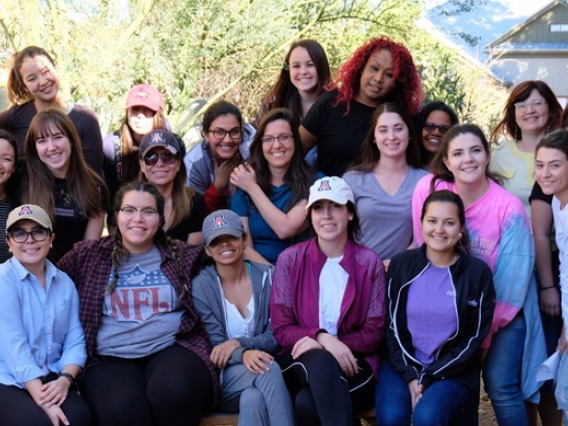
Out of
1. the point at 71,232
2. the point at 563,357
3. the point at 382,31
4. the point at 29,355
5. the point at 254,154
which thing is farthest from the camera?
the point at 382,31

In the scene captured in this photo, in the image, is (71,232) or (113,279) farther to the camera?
(71,232)

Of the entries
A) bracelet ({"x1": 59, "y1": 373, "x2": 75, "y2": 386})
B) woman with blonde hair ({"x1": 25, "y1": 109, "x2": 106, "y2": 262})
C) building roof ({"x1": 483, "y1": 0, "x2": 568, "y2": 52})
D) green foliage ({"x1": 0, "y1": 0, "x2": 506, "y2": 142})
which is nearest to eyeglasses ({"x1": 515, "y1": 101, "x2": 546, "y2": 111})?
woman with blonde hair ({"x1": 25, "y1": 109, "x2": 106, "y2": 262})

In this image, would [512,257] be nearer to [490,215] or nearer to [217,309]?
[490,215]

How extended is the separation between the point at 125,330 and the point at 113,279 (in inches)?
11.4

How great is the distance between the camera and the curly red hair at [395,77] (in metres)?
5.11

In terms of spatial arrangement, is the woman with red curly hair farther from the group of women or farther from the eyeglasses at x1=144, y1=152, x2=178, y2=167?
the eyeglasses at x1=144, y1=152, x2=178, y2=167

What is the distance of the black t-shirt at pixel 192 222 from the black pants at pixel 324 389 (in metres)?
1.11

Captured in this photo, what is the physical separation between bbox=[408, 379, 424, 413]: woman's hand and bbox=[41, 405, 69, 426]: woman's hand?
5.69 feet

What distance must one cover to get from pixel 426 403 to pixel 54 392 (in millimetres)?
1857

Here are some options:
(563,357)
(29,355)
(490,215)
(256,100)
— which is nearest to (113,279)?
(29,355)

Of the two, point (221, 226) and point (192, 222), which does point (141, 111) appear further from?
point (221, 226)

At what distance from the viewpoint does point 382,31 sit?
13.9 metres

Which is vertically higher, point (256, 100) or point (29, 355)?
point (256, 100)

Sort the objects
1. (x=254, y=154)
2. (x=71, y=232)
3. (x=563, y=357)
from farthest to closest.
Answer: (x=254, y=154) < (x=71, y=232) < (x=563, y=357)
